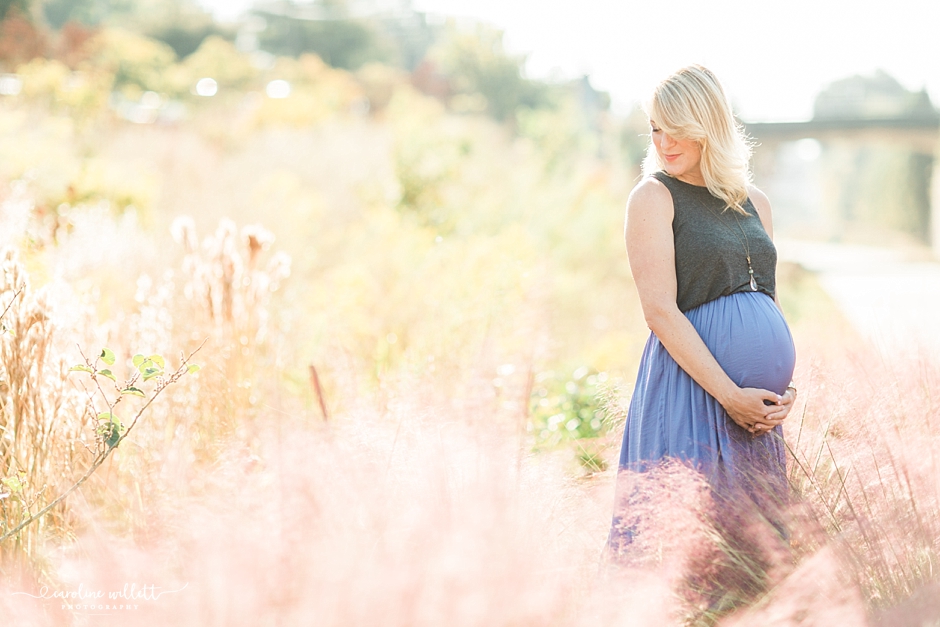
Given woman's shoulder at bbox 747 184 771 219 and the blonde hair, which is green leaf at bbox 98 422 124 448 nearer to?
the blonde hair

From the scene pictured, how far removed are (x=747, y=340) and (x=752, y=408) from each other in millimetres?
237

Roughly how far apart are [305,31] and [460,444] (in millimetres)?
58884

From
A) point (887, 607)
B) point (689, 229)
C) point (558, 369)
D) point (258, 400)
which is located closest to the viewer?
point (887, 607)

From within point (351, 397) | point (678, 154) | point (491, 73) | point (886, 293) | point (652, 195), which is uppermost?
point (491, 73)

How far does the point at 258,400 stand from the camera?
320 cm

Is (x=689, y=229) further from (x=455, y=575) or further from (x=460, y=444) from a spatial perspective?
(x=455, y=575)

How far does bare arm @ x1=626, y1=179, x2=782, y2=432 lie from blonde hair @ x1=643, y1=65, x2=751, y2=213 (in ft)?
0.53

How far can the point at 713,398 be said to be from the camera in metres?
2.36

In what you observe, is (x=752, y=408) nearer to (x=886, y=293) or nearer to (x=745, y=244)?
(x=745, y=244)

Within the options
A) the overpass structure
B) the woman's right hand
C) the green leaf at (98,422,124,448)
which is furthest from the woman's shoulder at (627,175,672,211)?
the overpass structure

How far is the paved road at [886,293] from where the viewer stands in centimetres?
336

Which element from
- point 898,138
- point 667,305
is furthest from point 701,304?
point 898,138

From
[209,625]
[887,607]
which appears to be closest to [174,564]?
[209,625]

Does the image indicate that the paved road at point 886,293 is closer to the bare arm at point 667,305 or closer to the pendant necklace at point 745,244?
the pendant necklace at point 745,244
